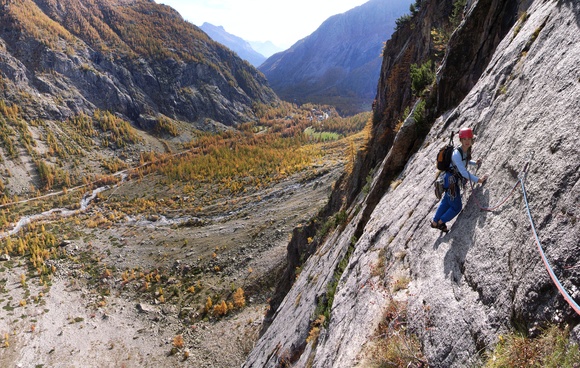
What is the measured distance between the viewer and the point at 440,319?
5387mm

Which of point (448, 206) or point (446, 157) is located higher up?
point (446, 157)

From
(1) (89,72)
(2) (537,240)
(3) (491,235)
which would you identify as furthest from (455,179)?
(1) (89,72)

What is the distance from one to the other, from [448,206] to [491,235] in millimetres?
1563

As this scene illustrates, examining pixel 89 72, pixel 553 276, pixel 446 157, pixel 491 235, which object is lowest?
pixel 491 235

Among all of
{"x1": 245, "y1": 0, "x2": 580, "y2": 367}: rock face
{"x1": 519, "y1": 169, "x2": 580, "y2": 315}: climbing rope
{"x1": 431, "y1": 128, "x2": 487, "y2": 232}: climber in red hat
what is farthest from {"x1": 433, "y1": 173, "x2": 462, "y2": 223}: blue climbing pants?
{"x1": 519, "y1": 169, "x2": 580, "y2": 315}: climbing rope

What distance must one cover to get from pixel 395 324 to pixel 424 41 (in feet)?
76.2

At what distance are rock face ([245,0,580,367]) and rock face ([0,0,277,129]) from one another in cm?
16351

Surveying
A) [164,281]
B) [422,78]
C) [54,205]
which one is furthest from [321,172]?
[54,205]

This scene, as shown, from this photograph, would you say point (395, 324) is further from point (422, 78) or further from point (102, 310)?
point (102, 310)

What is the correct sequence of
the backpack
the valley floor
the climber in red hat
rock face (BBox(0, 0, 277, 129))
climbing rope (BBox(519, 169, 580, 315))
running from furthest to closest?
rock face (BBox(0, 0, 277, 129))
the valley floor
the backpack
the climber in red hat
climbing rope (BBox(519, 169, 580, 315))

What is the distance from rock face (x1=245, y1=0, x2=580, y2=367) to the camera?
4.26m

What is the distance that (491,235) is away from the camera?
538 cm

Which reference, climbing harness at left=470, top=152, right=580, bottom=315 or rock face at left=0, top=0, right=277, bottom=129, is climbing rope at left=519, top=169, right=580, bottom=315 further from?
rock face at left=0, top=0, right=277, bottom=129

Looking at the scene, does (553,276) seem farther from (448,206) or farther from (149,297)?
(149,297)
